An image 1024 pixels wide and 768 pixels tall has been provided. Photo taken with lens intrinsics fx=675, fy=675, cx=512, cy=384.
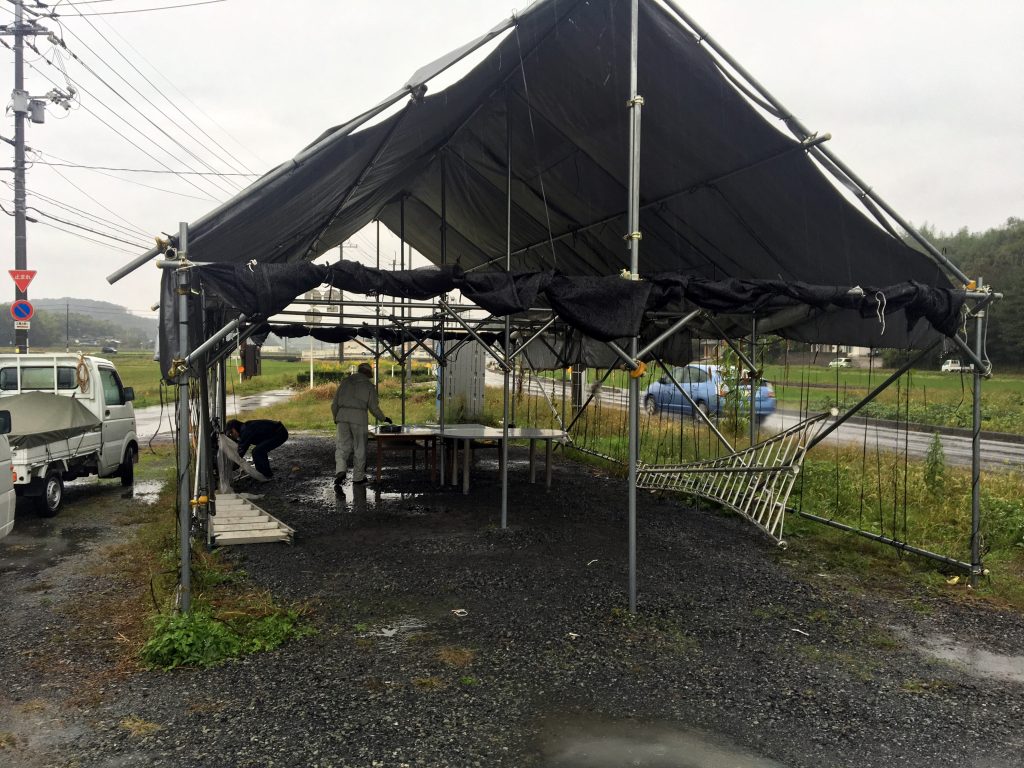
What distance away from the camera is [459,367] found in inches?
755

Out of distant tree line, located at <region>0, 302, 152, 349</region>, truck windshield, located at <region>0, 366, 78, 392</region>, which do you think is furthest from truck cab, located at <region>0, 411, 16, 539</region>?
distant tree line, located at <region>0, 302, 152, 349</region>

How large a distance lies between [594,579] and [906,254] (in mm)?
3780

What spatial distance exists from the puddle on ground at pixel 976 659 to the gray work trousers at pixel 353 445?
6885 millimetres

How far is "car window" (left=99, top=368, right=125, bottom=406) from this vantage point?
29.5 ft

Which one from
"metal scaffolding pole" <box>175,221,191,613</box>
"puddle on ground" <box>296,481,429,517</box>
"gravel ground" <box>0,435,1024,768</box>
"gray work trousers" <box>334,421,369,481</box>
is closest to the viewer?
"gravel ground" <box>0,435,1024,768</box>

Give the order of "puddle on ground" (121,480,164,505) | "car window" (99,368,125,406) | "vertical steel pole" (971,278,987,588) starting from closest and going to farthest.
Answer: "vertical steel pole" (971,278,987,588)
"puddle on ground" (121,480,164,505)
"car window" (99,368,125,406)

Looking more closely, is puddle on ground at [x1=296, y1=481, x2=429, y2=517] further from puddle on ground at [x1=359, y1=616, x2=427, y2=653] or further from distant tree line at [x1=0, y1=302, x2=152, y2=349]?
distant tree line at [x1=0, y1=302, x2=152, y2=349]

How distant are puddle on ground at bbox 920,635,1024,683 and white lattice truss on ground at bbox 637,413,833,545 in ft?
5.67

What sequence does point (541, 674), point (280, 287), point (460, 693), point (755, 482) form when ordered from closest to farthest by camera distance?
1. point (460, 693)
2. point (541, 674)
3. point (280, 287)
4. point (755, 482)

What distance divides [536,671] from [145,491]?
24.8ft

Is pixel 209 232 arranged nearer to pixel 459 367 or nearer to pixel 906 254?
pixel 906 254

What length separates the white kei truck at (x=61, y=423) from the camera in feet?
23.9

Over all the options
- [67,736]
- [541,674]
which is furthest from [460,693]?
[67,736]

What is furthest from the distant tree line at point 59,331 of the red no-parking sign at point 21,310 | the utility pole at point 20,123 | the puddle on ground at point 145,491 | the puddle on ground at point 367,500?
the puddle on ground at point 367,500
